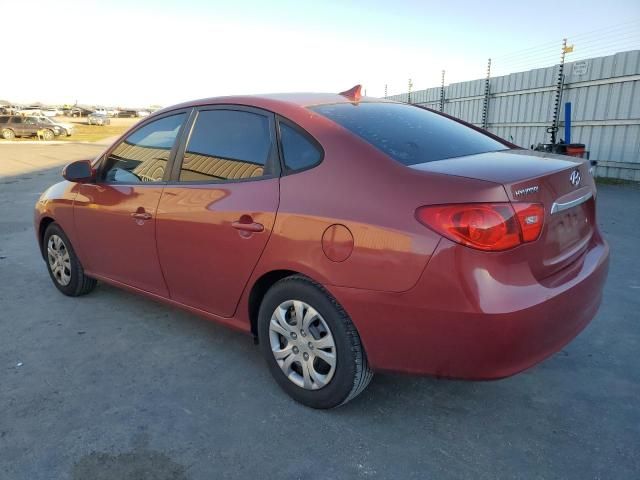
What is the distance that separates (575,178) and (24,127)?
36873mm

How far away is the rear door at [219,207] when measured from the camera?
264 cm

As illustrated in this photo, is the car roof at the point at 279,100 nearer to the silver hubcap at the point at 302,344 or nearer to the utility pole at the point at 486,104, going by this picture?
the silver hubcap at the point at 302,344

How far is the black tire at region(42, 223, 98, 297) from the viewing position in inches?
163

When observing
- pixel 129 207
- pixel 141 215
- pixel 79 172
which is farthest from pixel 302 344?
pixel 79 172

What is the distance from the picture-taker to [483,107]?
14859 mm

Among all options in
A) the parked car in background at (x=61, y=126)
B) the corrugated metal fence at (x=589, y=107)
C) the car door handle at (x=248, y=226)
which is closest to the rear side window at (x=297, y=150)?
the car door handle at (x=248, y=226)

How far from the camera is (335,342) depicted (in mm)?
2377

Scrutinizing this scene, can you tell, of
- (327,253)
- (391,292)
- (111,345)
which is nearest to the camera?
(391,292)

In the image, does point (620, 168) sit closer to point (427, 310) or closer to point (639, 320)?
point (639, 320)

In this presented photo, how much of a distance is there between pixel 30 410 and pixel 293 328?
1.47 meters

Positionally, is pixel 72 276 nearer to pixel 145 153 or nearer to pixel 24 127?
pixel 145 153

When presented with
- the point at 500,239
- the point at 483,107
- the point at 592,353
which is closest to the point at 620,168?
the point at 483,107

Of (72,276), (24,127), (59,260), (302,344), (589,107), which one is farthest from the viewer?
(24,127)

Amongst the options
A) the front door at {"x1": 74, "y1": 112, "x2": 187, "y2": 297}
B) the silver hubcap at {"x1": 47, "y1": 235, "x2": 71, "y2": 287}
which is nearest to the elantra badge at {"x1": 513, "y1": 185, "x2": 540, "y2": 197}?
the front door at {"x1": 74, "y1": 112, "x2": 187, "y2": 297}
